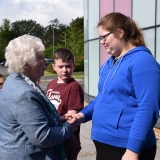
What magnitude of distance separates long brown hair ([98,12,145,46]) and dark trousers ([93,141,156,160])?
2.57ft

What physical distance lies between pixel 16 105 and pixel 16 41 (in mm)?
501

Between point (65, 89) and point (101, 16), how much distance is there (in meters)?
7.72

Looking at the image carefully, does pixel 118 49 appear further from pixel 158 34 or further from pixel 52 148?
pixel 158 34

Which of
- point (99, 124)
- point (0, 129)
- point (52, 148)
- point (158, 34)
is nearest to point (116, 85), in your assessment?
point (99, 124)

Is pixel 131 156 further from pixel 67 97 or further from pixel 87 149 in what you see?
pixel 87 149

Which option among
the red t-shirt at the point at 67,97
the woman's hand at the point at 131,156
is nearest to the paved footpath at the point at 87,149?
the red t-shirt at the point at 67,97

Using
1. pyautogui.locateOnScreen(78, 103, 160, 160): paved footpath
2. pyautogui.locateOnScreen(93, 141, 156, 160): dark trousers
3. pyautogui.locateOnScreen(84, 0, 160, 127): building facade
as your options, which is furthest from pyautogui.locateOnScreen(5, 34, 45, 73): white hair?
pyautogui.locateOnScreen(84, 0, 160, 127): building facade

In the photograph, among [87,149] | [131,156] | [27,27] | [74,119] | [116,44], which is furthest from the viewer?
[27,27]

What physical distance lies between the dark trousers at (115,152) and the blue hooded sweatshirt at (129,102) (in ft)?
0.12

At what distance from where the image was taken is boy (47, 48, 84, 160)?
128 inches

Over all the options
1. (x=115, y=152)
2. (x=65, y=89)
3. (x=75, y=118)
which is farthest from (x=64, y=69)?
(x=115, y=152)

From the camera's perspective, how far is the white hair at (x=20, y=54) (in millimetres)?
2217

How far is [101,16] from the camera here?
419 inches

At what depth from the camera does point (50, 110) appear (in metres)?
2.28
